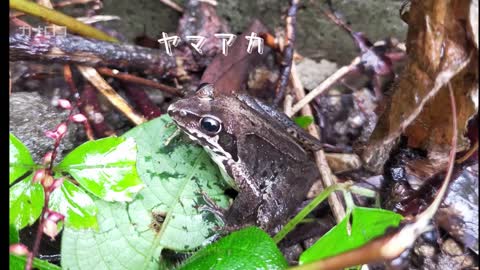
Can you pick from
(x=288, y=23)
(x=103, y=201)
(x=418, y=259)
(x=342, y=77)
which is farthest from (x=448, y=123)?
(x=103, y=201)

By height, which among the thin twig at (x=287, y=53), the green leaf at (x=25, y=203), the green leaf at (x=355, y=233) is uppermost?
the thin twig at (x=287, y=53)

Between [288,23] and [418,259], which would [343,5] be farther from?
[418,259]

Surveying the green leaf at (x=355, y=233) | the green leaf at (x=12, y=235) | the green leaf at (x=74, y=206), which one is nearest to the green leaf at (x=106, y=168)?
the green leaf at (x=74, y=206)

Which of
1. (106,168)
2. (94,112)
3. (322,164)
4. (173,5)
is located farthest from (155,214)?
(173,5)

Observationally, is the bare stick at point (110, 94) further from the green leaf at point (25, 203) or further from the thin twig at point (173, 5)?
the green leaf at point (25, 203)

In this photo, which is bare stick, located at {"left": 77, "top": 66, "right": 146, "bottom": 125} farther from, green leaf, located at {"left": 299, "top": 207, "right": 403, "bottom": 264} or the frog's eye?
green leaf, located at {"left": 299, "top": 207, "right": 403, "bottom": 264}
